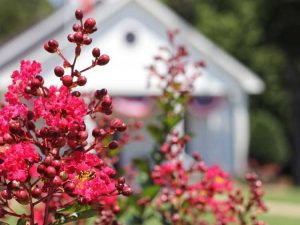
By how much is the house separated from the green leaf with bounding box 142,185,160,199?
1490cm

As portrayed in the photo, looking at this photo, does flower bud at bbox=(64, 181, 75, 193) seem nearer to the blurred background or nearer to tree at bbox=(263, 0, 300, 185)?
the blurred background

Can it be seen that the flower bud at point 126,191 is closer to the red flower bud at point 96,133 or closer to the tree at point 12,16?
the red flower bud at point 96,133

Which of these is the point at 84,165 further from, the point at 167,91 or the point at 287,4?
the point at 287,4

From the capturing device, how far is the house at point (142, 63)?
20.2 m

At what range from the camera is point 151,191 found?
13.0 feet

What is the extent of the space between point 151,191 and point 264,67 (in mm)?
30827

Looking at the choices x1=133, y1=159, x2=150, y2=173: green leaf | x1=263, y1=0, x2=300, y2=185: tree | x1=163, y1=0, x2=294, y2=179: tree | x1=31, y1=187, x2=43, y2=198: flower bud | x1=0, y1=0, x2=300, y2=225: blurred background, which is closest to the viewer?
x1=31, y1=187, x2=43, y2=198: flower bud

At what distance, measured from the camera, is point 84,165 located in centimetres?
234

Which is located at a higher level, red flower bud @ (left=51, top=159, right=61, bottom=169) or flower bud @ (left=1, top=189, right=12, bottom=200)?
red flower bud @ (left=51, top=159, right=61, bottom=169)

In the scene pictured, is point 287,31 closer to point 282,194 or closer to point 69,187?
point 282,194

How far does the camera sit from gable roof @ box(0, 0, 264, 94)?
66.7 ft

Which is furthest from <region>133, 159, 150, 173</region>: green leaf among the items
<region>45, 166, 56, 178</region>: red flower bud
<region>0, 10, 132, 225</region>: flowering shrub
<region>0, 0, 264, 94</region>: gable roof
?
<region>0, 0, 264, 94</region>: gable roof

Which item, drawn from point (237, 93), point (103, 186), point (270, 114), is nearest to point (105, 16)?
point (237, 93)

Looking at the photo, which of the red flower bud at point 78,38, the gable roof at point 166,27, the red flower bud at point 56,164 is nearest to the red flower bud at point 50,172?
the red flower bud at point 56,164
